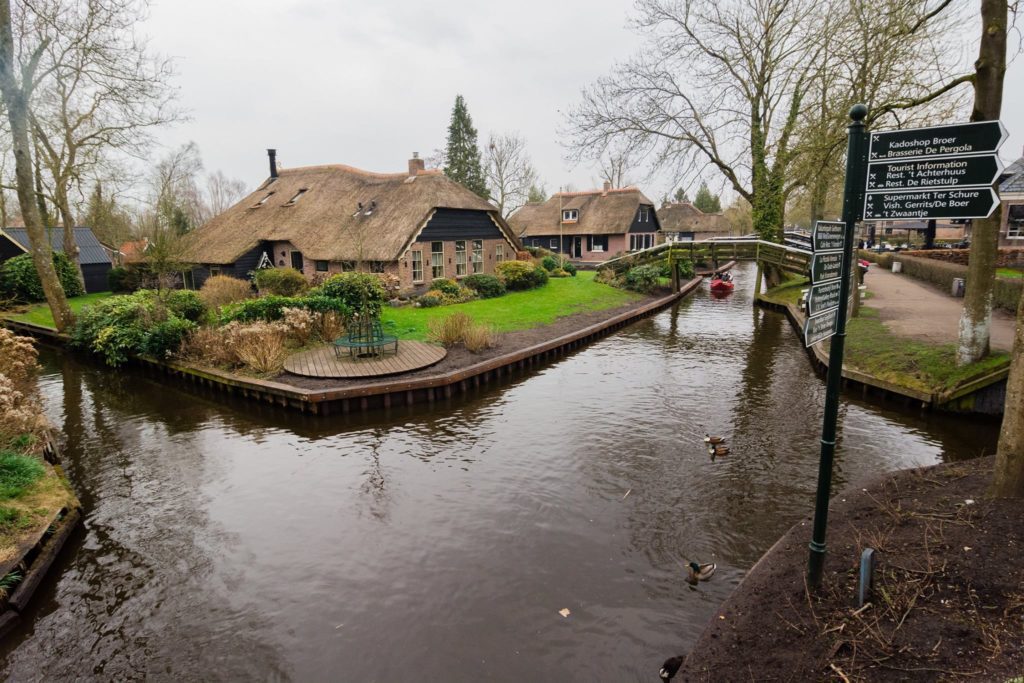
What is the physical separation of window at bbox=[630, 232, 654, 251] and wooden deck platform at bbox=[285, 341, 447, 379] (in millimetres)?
35222

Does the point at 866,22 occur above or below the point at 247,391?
above

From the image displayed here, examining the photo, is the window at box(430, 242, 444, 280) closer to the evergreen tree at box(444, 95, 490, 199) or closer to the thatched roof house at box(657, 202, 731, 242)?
the evergreen tree at box(444, 95, 490, 199)

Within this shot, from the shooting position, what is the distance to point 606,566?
22.4 ft

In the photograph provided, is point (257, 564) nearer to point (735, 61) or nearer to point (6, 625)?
point (6, 625)

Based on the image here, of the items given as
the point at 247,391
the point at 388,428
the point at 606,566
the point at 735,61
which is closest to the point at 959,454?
the point at 606,566

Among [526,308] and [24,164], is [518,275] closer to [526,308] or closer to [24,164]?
[526,308]

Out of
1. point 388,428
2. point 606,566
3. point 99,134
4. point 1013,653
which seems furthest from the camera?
point 99,134

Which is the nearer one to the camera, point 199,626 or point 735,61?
point 199,626

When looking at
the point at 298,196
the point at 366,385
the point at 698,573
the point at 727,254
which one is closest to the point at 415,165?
the point at 298,196

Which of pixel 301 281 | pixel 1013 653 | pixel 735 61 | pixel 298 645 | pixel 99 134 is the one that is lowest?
pixel 298 645

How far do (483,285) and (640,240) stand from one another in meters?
27.4

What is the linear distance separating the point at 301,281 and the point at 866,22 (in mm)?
19689

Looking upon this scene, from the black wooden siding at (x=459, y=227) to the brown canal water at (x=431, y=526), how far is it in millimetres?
13671

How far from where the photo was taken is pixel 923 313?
693 inches
